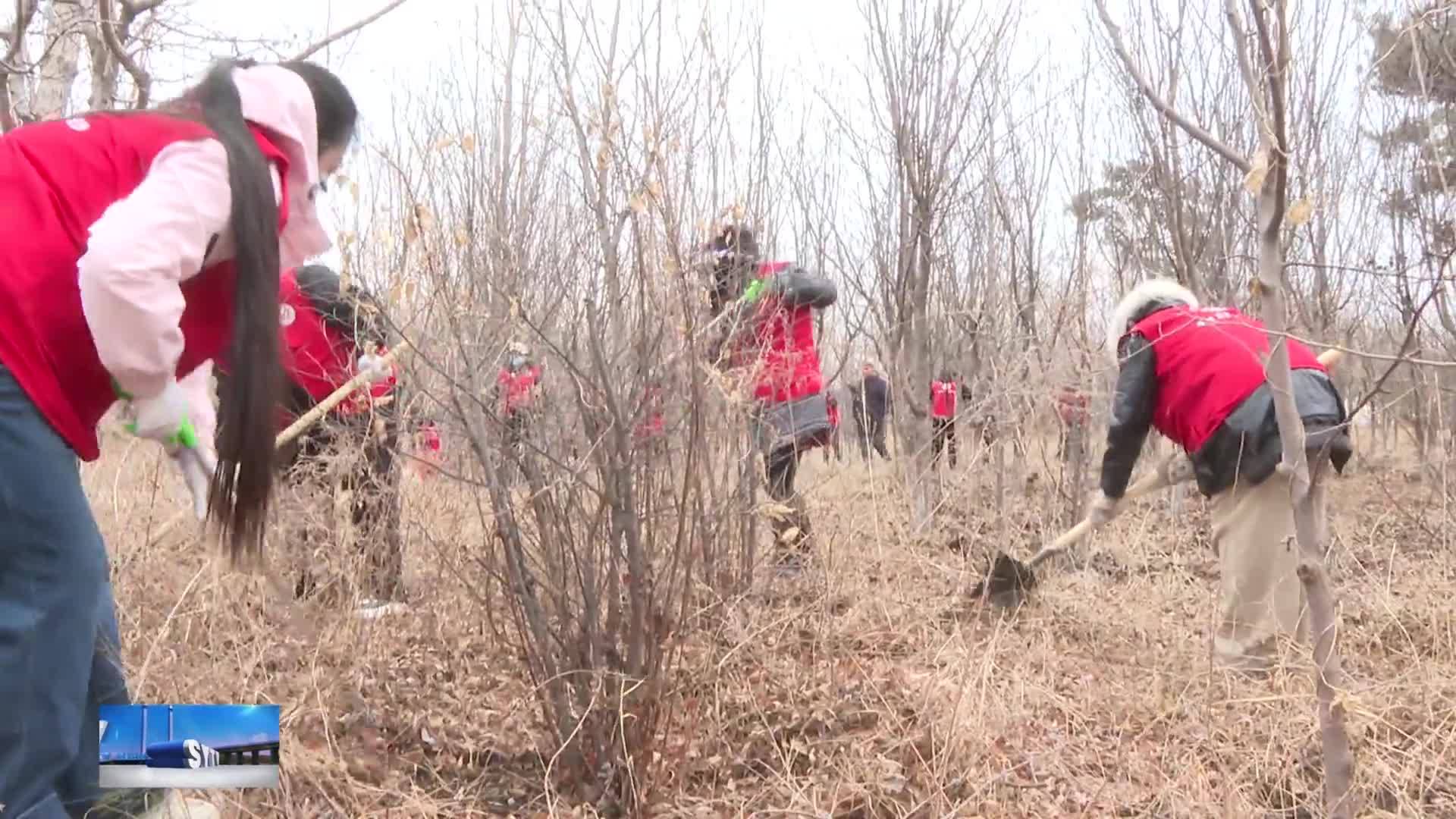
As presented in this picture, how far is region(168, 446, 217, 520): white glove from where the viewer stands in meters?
1.80

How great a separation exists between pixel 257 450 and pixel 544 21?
129cm

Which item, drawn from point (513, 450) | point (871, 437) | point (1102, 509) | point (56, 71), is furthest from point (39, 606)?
point (871, 437)

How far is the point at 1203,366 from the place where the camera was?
3137 mm

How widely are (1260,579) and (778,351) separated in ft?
5.52

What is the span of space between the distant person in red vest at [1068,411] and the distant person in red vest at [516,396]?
317 cm

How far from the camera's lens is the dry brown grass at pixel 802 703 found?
221cm

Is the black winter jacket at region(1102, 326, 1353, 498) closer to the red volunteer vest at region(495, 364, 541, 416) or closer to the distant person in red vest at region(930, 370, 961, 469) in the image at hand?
the red volunteer vest at region(495, 364, 541, 416)

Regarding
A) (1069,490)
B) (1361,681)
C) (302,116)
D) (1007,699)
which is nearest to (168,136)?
(302,116)

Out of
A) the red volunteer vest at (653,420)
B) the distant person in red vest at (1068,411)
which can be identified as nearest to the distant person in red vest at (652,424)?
the red volunteer vest at (653,420)

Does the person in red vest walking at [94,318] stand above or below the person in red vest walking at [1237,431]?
above

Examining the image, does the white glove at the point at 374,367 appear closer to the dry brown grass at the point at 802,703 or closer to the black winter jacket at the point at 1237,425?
the dry brown grass at the point at 802,703

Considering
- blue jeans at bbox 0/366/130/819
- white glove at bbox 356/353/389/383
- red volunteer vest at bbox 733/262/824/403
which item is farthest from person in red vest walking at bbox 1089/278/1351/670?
blue jeans at bbox 0/366/130/819

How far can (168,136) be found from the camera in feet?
4.86

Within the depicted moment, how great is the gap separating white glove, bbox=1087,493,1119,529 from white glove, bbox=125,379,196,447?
9.99 feet
